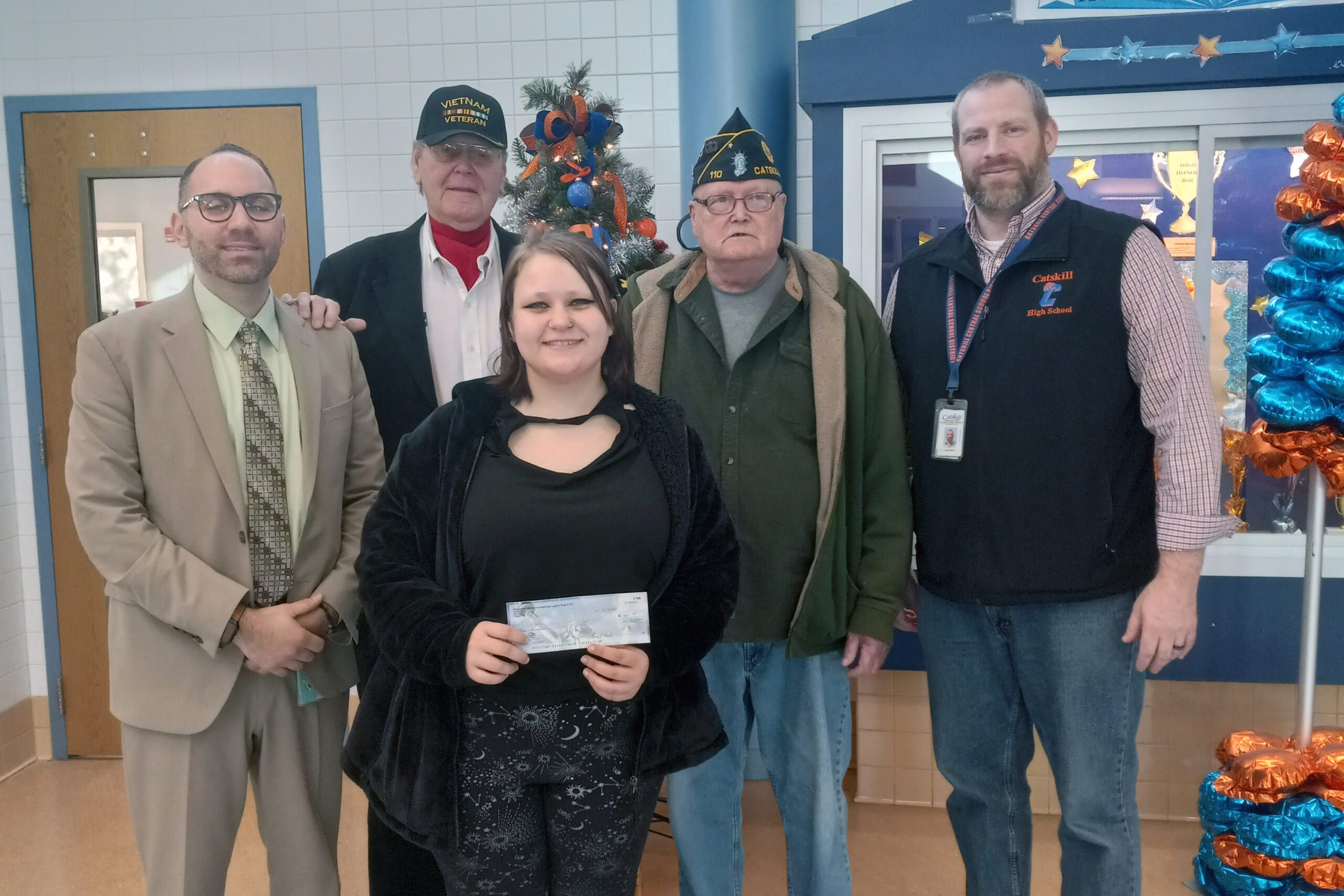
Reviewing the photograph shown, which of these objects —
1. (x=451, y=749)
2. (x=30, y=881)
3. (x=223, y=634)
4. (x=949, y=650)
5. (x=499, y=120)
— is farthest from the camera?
(x=30, y=881)

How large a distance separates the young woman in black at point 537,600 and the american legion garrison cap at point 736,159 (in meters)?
0.43

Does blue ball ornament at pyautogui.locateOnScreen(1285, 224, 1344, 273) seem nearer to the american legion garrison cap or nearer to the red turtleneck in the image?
the american legion garrison cap

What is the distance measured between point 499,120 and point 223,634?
132 centimetres

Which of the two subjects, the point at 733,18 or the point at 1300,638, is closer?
the point at 1300,638

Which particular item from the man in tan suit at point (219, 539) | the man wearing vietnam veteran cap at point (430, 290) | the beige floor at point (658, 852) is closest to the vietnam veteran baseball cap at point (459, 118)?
the man wearing vietnam veteran cap at point (430, 290)

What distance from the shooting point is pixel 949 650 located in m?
2.15

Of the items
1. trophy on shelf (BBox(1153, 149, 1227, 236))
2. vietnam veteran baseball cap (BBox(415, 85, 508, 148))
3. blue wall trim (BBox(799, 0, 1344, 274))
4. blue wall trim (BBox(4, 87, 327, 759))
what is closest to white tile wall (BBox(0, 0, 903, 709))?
blue wall trim (BBox(4, 87, 327, 759))

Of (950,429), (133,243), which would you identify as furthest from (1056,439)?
(133,243)

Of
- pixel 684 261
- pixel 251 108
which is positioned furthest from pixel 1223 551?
pixel 251 108

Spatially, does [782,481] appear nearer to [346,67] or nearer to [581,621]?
[581,621]

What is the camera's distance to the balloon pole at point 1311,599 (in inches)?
101

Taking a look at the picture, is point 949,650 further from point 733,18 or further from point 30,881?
point 30,881

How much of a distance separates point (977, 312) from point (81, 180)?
11.4ft

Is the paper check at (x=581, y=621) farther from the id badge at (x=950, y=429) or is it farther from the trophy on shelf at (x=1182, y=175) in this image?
the trophy on shelf at (x=1182, y=175)
